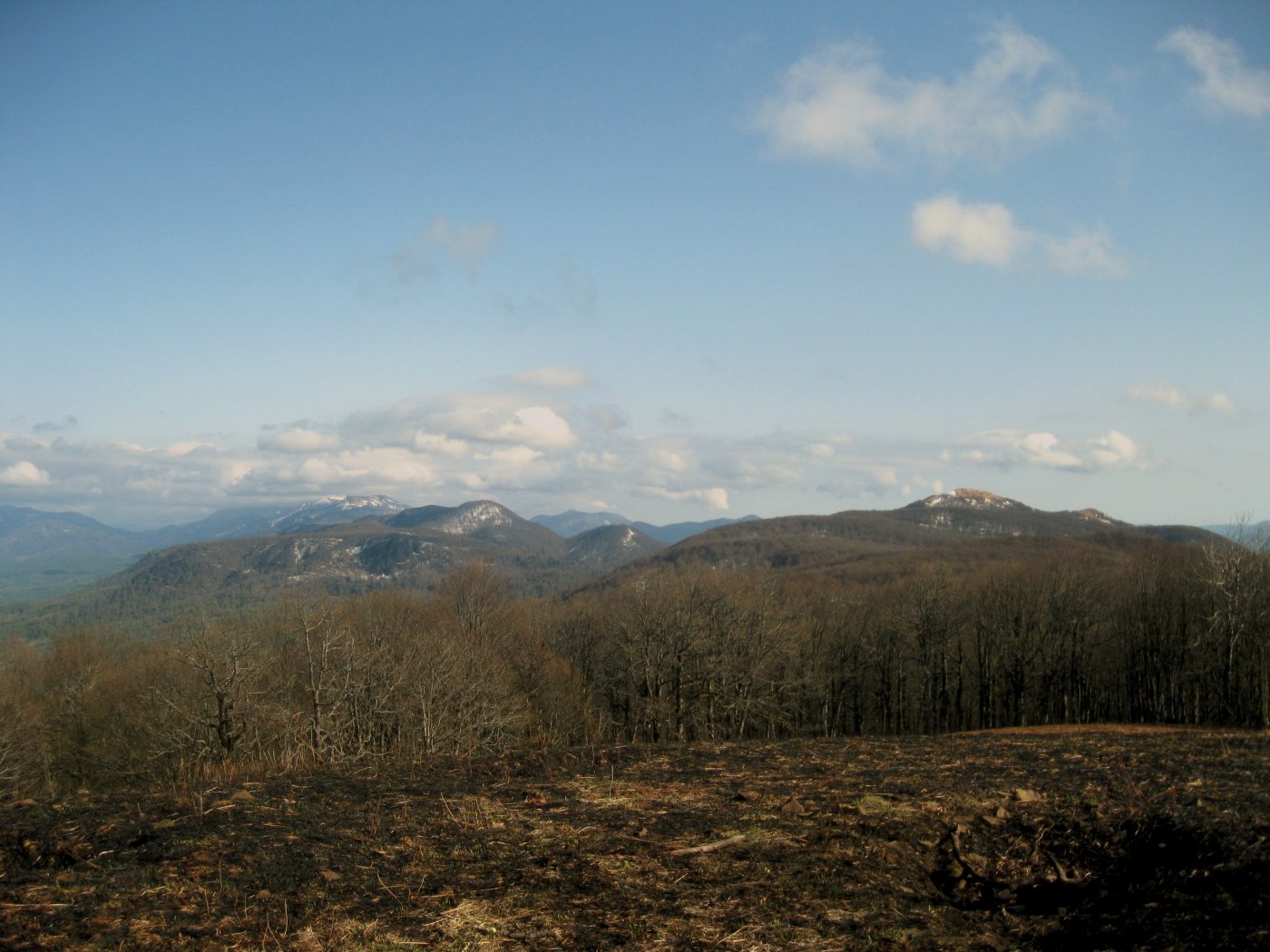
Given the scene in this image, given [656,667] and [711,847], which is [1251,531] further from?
[711,847]

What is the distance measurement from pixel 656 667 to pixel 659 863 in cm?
3388

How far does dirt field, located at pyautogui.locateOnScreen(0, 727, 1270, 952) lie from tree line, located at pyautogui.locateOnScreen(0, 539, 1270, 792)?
66.7 feet

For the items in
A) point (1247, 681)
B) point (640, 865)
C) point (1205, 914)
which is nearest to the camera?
point (1205, 914)

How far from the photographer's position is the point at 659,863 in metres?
7.69

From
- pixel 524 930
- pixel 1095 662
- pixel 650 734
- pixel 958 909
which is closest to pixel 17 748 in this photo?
pixel 650 734

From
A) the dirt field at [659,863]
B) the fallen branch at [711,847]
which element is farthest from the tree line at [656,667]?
the fallen branch at [711,847]

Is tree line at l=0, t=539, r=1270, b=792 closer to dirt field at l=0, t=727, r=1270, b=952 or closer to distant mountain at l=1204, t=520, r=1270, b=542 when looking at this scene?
distant mountain at l=1204, t=520, r=1270, b=542

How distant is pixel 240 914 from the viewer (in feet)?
20.7

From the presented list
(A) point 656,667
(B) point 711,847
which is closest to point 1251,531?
(A) point 656,667

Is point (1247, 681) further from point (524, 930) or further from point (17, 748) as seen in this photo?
point (17, 748)

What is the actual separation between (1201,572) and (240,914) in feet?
173

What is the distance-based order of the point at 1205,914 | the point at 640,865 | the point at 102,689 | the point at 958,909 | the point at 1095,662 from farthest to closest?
the point at 1095,662
the point at 102,689
the point at 640,865
the point at 958,909
the point at 1205,914

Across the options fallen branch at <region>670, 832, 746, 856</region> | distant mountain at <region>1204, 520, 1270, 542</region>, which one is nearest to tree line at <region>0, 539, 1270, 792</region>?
distant mountain at <region>1204, 520, 1270, 542</region>

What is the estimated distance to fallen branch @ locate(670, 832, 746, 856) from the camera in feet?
26.2
